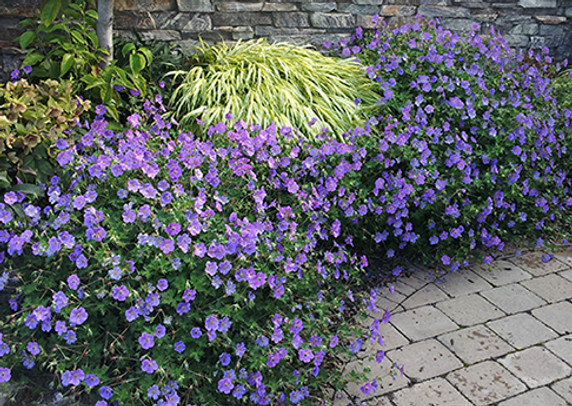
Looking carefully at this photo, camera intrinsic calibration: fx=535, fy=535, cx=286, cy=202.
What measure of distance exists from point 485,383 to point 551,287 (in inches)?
37.6

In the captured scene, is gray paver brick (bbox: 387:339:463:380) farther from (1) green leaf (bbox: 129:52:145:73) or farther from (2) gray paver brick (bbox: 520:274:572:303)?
(1) green leaf (bbox: 129:52:145:73)

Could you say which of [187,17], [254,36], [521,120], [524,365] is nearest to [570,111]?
[521,120]

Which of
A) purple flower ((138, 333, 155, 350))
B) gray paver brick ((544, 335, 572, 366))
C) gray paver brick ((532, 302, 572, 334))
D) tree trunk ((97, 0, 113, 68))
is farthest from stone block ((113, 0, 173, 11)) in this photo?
gray paver brick ((544, 335, 572, 366))

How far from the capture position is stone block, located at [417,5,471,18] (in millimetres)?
4324

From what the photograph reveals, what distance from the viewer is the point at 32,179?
2471 millimetres

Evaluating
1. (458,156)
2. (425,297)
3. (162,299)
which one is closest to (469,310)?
(425,297)

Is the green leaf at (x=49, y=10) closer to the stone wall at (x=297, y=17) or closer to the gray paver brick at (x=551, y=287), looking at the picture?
the stone wall at (x=297, y=17)

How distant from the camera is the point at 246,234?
1.93m

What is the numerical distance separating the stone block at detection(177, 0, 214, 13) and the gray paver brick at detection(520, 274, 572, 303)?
2623 mm

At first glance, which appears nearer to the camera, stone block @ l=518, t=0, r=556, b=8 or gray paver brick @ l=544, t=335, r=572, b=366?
gray paver brick @ l=544, t=335, r=572, b=366

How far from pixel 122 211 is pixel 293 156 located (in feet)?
2.76

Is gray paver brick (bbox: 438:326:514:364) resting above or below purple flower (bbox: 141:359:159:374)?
below

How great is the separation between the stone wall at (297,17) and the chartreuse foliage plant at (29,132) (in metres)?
0.81

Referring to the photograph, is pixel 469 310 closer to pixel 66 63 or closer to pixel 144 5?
pixel 66 63
